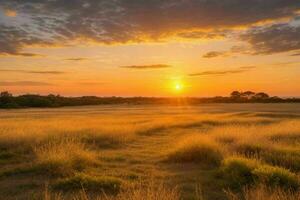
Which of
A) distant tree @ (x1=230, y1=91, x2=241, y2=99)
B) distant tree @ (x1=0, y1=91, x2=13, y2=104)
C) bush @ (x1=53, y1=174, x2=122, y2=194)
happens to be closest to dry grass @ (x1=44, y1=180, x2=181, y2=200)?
bush @ (x1=53, y1=174, x2=122, y2=194)

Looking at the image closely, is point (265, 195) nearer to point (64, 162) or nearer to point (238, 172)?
point (238, 172)

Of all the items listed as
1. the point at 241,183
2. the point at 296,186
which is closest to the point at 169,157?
the point at 241,183

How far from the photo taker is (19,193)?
10.3m

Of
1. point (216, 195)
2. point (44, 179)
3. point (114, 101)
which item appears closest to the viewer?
point (216, 195)

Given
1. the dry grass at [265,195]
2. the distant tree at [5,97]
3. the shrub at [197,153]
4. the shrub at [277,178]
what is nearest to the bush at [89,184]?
the dry grass at [265,195]

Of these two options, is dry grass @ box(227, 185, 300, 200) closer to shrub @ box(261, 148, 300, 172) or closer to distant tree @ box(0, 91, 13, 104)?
shrub @ box(261, 148, 300, 172)

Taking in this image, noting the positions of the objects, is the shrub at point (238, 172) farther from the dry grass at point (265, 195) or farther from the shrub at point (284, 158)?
the shrub at point (284, 158)

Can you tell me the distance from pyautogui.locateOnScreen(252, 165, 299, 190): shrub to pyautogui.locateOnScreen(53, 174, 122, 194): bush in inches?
156

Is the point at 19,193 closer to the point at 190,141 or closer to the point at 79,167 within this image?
the point at 79,167

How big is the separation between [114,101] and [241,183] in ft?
404

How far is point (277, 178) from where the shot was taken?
10.1 metres

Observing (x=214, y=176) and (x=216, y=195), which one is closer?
(x=216, y=195)

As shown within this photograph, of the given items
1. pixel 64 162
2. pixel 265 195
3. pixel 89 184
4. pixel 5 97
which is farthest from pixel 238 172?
pixel 5 97

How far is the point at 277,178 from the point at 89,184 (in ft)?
17.1
